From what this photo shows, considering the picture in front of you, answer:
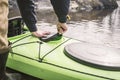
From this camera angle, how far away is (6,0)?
231 cm

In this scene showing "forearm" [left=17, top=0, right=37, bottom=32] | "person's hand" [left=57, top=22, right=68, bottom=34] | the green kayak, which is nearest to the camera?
the green kayak

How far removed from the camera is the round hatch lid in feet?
9.80

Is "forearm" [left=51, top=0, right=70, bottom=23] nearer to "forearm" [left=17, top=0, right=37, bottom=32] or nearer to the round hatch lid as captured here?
"forearm" [left=17, top=0, right=37, bottom=32]

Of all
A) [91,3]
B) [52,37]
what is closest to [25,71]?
[52,37]

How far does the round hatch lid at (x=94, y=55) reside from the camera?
9.80 ft

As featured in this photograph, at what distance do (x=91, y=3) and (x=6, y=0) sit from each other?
22.9 meters

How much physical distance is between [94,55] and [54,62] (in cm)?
43


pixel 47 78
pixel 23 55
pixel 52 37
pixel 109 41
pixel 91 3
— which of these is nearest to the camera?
pixel 47 78

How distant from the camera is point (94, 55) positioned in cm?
318

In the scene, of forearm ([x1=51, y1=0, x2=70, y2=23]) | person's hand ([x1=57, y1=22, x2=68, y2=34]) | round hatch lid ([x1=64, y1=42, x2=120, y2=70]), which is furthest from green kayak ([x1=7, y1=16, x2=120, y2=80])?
forearm ([x1=51, y1=0, x2=70, y2=23])

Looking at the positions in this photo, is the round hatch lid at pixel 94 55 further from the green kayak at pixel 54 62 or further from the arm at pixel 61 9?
the arm at pixel 61 9

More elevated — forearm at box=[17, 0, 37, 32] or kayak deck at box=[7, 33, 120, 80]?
forearm at box=[17, 0, 37, 32]

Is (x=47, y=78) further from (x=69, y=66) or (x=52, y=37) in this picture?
(x=52, y=37)

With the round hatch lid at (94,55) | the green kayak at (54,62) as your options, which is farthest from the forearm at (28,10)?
the round hatch lid at (94,55)
